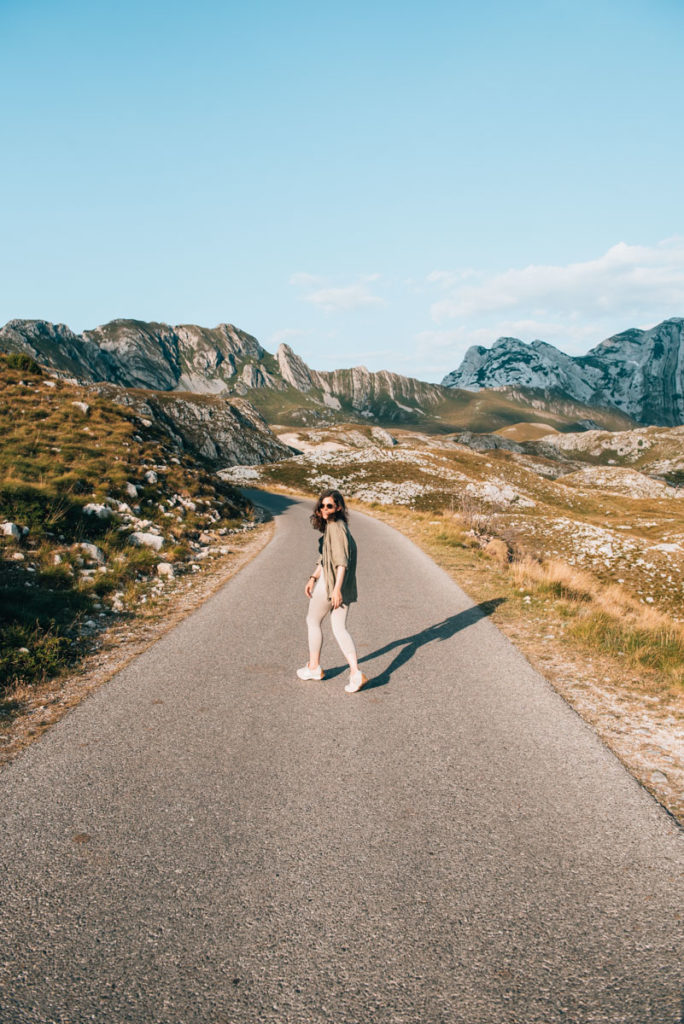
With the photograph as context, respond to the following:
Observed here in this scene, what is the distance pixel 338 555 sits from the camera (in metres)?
7.03

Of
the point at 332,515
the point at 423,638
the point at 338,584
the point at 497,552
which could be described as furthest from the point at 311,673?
the point at 497,552

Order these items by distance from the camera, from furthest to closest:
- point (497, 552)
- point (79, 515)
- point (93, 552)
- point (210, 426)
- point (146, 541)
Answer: point (210, 426), point (497, 552), point (146, 541), point (79, 515), point (93, 552)

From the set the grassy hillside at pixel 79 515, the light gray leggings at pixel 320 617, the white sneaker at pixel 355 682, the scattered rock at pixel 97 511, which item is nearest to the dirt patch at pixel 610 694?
the white sneaker at pixel 355 682

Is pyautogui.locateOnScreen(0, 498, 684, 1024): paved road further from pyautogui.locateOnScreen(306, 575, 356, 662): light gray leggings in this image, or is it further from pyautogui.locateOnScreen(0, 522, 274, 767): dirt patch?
pyautogui.locateOnScreen(306, 575, 356, 662): light gray leggings

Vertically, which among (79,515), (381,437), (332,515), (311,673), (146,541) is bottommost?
(311,673)

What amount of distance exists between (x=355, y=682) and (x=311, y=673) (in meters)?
0.73

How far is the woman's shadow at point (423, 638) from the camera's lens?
759 cm

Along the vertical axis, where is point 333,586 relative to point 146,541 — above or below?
above

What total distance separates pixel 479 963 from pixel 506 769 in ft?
7.57

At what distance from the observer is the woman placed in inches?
276

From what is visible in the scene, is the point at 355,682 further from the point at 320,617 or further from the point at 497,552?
the point at 497,552

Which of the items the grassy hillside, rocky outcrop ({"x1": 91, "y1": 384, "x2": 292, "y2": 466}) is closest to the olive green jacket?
the grassy hillside

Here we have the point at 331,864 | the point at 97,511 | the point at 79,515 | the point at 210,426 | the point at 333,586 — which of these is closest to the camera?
the point at 331,864

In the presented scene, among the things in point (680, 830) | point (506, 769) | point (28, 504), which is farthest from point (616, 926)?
point (28, 504)
